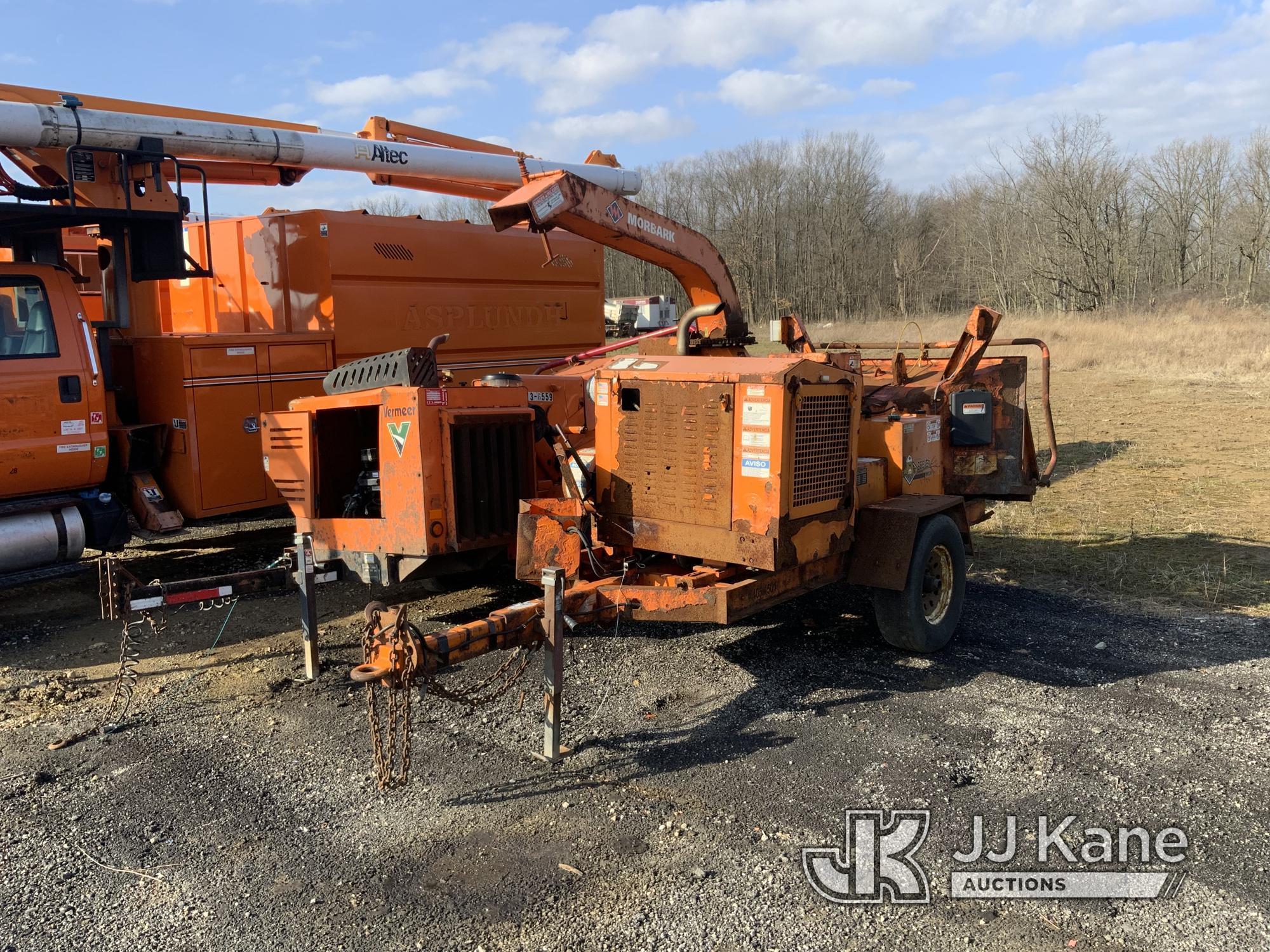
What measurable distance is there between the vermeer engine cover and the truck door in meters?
3.98

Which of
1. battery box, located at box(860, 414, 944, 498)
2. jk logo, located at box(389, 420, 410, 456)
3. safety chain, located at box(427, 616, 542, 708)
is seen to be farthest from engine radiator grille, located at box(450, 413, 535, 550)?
battery box, located at box(860, 414, 944, 498)

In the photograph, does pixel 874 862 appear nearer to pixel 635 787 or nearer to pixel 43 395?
pixel 635 787

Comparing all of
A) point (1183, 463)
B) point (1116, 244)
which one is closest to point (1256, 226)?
point (1116, 244)

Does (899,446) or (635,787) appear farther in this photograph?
(899,446)

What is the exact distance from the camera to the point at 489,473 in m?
6.14

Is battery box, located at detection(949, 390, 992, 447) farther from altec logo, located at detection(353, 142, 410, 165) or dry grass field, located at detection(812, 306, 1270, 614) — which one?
altec logo, located at detection(353, 142, 410, 165)

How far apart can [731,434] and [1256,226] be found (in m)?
49.9

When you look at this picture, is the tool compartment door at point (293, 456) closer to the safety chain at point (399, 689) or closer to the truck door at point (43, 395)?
the truck door at point (43, 395)

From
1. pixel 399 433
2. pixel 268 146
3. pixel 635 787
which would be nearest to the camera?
pixel 635 787

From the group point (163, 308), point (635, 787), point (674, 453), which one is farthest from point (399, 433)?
point (163, 308)

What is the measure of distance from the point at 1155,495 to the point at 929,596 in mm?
6388

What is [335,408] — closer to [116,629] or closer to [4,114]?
[116,629]

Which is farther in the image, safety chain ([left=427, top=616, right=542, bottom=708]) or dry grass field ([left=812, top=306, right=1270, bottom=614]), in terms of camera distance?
dry grass field ([left=812, top=306, right=1270, bottom=614])

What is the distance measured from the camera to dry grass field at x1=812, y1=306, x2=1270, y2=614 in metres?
7.97
